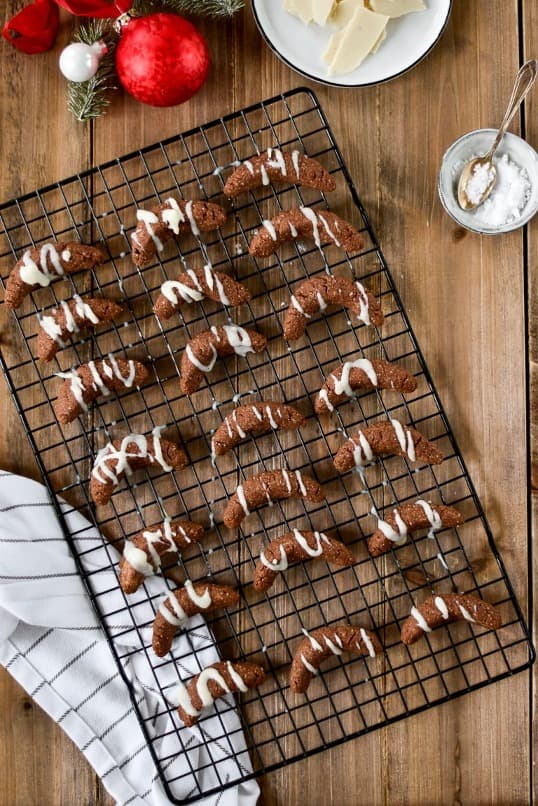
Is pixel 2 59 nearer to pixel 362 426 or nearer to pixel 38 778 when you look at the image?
pixel 362 426

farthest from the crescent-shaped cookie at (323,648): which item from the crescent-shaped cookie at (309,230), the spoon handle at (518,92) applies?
the spoon handle at (518,92)

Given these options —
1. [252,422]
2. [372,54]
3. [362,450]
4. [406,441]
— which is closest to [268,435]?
[252,422]

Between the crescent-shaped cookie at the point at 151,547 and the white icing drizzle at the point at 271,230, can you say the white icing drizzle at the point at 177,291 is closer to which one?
the white icing drizzle at the point at 271,230

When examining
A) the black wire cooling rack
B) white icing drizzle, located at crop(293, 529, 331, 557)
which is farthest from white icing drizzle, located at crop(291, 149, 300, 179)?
white icing drizzle, located at crop(293, 529, 331, 557)

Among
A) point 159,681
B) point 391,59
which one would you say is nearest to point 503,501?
point 159,681

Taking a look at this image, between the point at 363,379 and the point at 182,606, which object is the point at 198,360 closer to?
the point at 363,379

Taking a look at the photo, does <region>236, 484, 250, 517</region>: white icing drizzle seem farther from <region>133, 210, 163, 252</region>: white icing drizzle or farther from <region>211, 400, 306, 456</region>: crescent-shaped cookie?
<region>133, 210, 163, 252</region>: white icing drizzle
